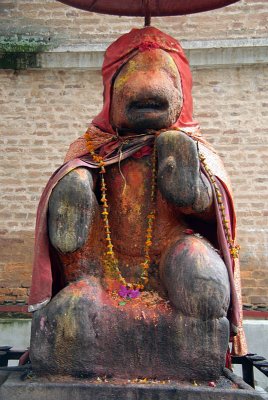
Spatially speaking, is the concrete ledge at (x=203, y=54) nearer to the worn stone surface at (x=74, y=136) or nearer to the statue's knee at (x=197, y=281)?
the worn stone surface at (x=74, y=136)

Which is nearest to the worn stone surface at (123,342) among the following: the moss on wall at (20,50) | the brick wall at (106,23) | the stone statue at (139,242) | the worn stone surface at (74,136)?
the stone statue at (139,242)

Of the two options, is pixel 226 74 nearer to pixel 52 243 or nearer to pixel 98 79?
pixel 98 79

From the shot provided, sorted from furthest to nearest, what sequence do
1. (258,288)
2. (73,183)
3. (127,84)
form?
1. (258,288)
2. (127,84)
3. (73,183)

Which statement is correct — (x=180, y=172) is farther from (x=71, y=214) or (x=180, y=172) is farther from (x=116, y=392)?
(x=116, y=392)

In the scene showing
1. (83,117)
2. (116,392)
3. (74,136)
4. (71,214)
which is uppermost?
(83,117)

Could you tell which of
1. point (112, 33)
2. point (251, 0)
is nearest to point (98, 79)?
point (112, 33)

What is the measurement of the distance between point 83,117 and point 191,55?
1.72 metres

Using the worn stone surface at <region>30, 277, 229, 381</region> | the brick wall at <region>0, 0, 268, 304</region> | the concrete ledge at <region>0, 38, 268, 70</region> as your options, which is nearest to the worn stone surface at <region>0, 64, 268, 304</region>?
the brick wall at <region>0, 0, 268, 304</region>

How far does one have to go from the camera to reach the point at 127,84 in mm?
3299

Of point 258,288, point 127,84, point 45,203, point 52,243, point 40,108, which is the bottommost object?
point 258,288

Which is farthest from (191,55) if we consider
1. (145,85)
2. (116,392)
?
(116,392)

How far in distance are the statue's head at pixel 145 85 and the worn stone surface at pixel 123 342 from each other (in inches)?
39.1

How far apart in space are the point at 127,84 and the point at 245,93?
5.81m

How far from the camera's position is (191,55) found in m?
8.74
